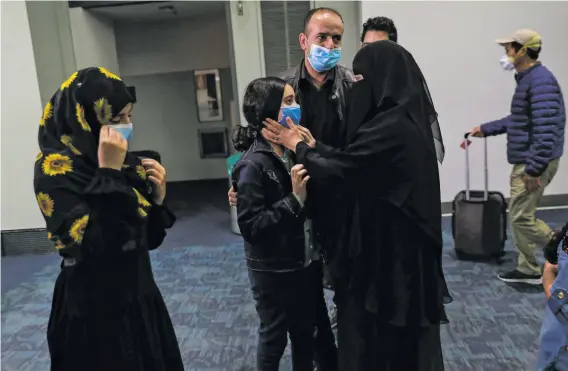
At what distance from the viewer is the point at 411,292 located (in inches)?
60.3

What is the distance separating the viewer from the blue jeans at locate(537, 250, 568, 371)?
135 cm

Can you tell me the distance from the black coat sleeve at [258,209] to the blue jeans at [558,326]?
2.64 feet

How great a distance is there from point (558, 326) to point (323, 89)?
1.24 metres

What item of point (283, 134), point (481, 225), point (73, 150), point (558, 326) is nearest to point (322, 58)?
point (283, 134)

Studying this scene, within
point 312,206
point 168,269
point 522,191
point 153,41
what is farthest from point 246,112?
point 153,41

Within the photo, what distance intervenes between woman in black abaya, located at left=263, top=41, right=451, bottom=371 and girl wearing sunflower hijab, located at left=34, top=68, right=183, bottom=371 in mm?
577

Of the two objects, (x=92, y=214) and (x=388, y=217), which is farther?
(x=388, y=217)

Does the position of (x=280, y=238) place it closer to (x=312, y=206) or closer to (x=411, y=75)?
(x=312, y=206)

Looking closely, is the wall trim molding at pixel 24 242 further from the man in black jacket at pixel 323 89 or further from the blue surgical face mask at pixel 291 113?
the blue surgical face mask at pixel 291 113

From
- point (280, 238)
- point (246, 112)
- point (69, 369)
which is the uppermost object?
point (246, 112)

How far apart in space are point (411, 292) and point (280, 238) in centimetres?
49

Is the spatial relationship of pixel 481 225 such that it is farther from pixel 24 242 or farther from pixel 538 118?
pixel 24 242

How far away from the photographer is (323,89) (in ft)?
6.81

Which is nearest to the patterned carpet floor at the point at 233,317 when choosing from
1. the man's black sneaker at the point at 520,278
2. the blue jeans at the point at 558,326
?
the man's black sneaker at the point at 520,278
